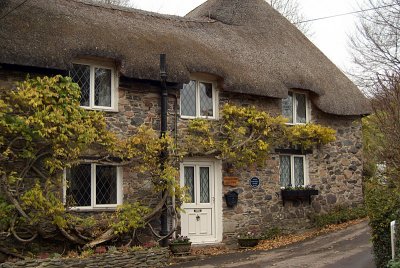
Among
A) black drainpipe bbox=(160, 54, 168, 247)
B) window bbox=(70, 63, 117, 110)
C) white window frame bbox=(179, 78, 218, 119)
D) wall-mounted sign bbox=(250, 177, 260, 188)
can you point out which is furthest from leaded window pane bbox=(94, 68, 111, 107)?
wall-mounted sign bbox=(250, 177, 260, 188)

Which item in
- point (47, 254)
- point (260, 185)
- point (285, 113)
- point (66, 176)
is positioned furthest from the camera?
point (285, 113)

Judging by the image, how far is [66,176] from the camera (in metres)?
12.2

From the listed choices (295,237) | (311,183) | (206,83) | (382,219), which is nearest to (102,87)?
(206,83)

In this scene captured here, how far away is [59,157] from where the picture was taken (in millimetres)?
11680

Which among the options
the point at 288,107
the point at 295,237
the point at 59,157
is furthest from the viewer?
the point at 288,107

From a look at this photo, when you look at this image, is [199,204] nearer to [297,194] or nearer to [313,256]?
[297,194]

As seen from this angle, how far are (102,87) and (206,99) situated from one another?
292 centimetres

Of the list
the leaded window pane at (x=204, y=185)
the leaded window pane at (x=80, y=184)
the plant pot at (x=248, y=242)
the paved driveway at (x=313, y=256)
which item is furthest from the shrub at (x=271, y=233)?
the leaded window pane at (x=80, y=184)

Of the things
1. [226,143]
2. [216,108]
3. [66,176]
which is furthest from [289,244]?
[66,176]

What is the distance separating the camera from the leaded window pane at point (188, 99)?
1427cm

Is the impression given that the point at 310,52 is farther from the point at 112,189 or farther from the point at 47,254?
the point at 47,254

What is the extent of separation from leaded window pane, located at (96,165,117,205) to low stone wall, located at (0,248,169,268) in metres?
1.85

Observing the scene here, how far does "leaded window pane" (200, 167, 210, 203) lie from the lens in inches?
568

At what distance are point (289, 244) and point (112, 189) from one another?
181 inches
